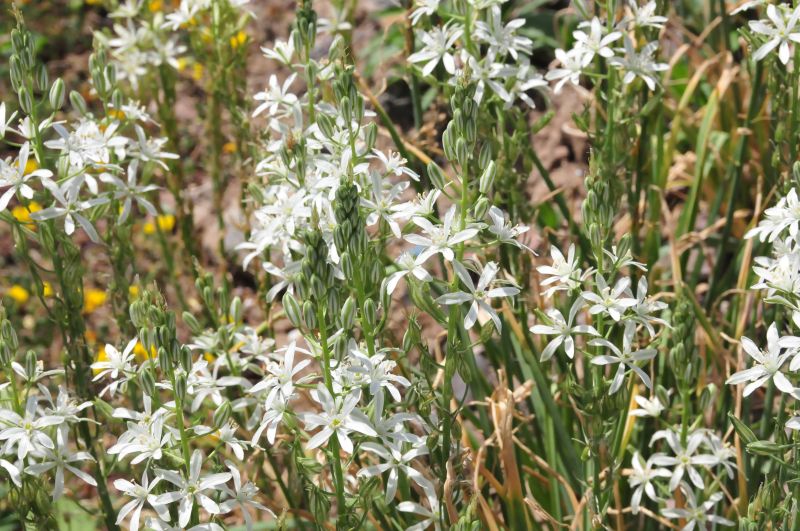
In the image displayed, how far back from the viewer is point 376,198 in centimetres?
259

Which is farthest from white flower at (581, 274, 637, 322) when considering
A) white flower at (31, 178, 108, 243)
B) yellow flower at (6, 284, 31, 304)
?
yellow flower at (6, 284, 31, 304)

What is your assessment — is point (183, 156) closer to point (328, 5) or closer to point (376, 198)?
point (328, 5)

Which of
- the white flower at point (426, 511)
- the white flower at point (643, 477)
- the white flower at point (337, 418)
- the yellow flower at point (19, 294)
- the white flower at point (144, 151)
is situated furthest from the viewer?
the yellow flower at point (19, 294)

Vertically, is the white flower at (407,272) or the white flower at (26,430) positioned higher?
the white flower at (407,272)

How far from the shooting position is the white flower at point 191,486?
2.39m

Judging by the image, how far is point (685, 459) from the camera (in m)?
3.00

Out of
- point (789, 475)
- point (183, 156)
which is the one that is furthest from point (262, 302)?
point (183, 156)

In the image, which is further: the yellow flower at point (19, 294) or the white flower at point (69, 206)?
the yellow flower at point (19, 294)

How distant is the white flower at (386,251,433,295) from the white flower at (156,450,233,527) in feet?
1.97

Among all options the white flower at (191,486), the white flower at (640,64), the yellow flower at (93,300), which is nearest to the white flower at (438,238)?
the white flower at (191,486)

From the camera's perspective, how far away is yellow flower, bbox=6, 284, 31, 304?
5.70m

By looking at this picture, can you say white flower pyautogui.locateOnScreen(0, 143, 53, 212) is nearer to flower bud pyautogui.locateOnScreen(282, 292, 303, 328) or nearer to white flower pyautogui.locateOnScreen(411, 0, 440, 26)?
flower bud pyautogui.locateOnScreen(282, 292, 303, 328)

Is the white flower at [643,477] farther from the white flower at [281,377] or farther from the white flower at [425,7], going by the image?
the white flower at [425,7]

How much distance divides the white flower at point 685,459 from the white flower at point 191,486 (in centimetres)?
136
